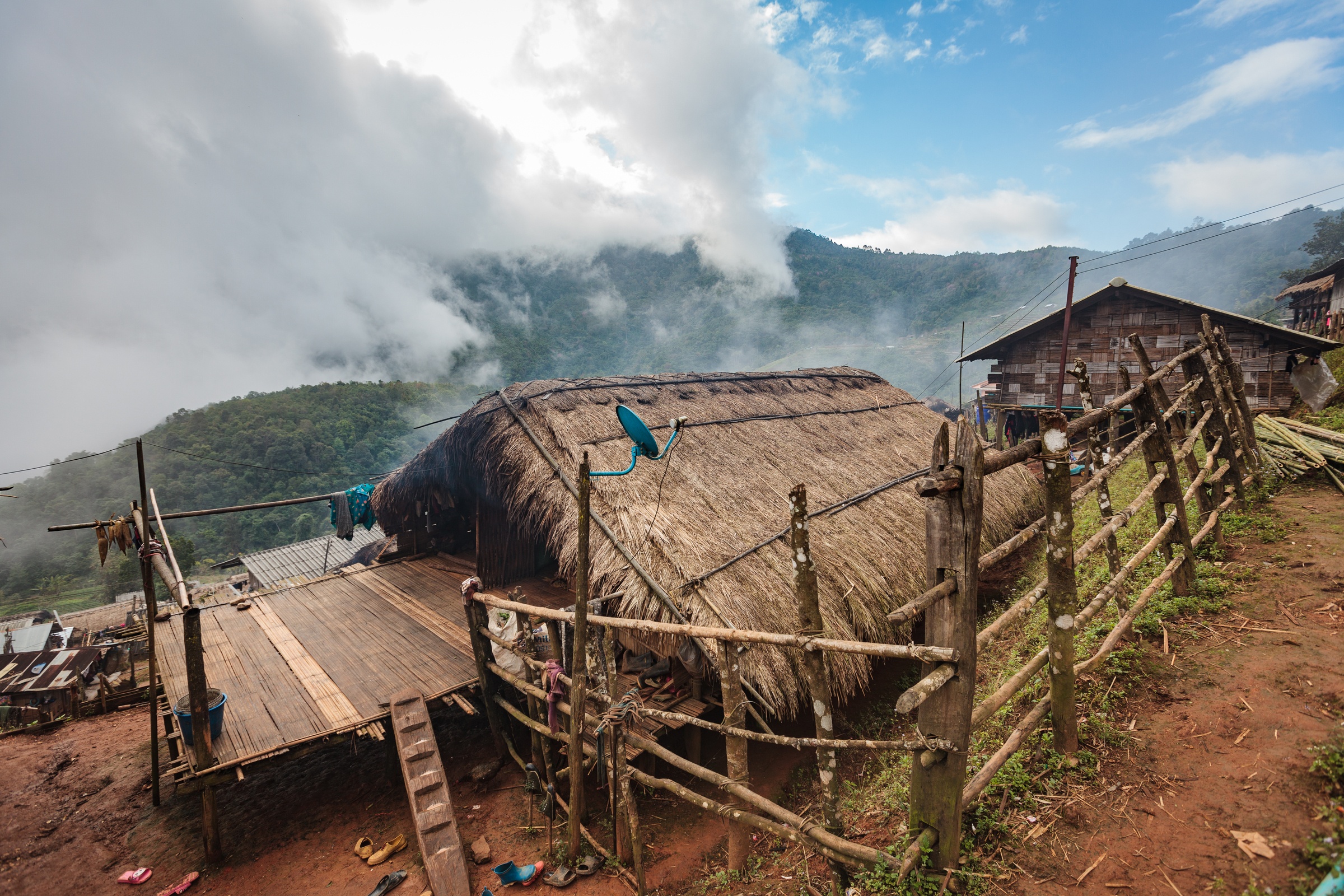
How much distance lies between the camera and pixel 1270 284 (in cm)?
4459

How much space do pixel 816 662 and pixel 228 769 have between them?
582 centimetres

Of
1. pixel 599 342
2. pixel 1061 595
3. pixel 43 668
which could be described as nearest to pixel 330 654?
pixel 1061 595

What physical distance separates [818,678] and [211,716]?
607 centimetres

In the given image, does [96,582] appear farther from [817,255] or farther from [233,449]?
[817,255]

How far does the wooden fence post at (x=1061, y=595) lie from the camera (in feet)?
8.73

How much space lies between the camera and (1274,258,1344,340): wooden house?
15547 millimetres

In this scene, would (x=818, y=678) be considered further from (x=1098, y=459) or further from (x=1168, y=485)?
(x=1168, y=485)

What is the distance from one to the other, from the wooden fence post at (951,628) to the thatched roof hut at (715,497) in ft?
6.54

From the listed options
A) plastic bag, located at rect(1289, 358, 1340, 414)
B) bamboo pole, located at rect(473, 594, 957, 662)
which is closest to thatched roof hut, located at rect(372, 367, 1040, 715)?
bamboo pole, located at rect(473, 594, 957, 662)

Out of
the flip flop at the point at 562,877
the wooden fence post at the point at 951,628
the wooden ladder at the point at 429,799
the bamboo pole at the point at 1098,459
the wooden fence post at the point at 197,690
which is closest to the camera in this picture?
the wooden fence post at the point at 951,628

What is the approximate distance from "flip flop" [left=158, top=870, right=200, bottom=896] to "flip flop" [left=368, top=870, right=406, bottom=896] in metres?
2.02

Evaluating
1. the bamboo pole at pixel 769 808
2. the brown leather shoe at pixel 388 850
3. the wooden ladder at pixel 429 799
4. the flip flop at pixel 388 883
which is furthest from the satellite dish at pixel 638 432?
the brown leather shoe at pixel 388 850

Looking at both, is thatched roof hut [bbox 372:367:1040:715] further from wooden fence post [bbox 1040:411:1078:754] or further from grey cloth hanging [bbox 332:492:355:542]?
wooden fence post [bbox 1040:411:1078:754]

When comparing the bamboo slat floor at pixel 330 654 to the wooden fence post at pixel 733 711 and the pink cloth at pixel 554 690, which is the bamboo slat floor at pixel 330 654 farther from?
the wooden fence post at pixel 733 711
